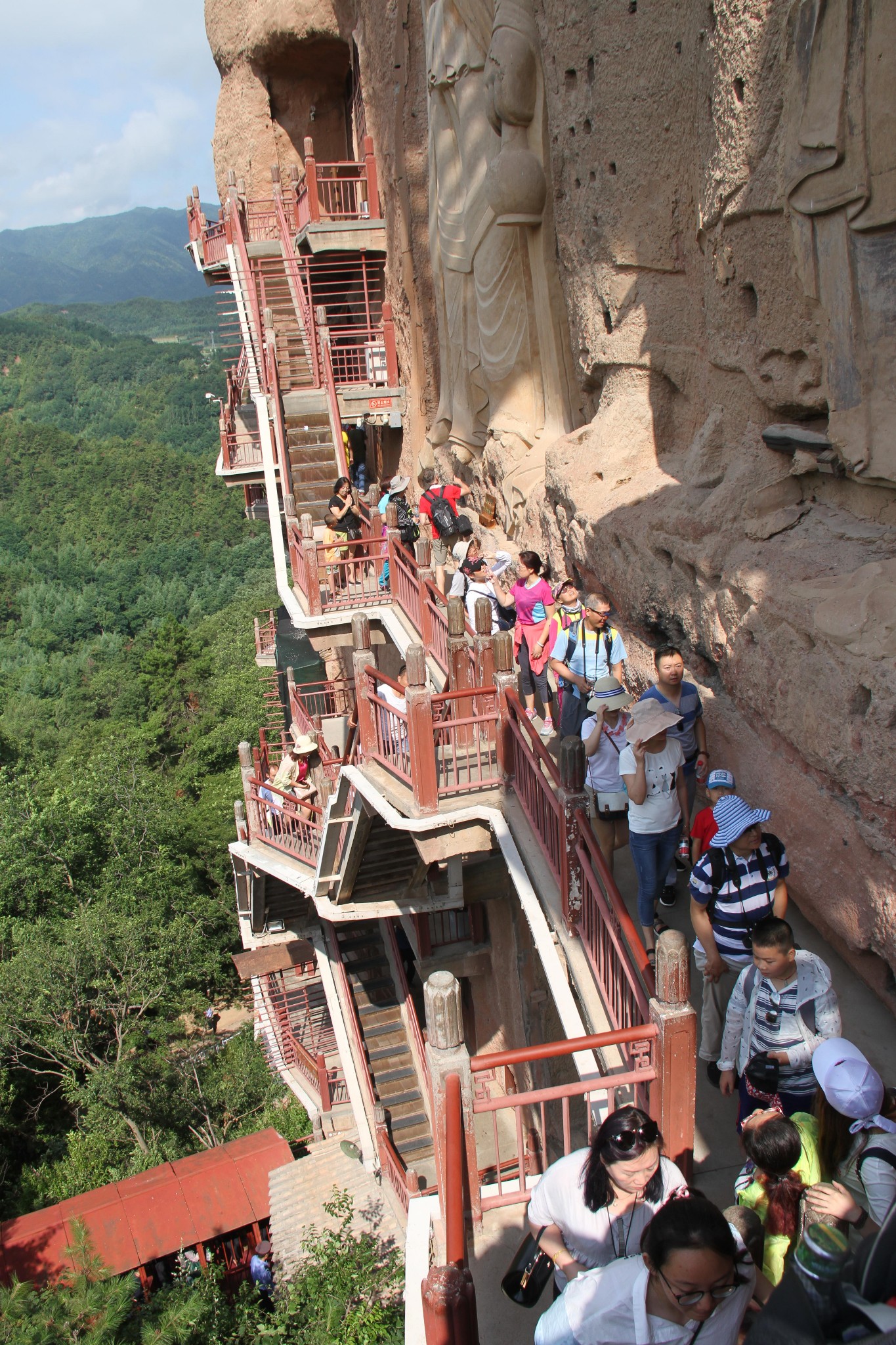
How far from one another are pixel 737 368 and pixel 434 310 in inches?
308

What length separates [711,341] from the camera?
6.46 m

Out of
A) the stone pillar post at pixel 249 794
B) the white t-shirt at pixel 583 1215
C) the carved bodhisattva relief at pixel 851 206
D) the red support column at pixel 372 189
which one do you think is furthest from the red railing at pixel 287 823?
the red support column at pixel 372 189

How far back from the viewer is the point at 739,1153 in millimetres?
3777

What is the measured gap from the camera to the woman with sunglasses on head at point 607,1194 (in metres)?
2.70

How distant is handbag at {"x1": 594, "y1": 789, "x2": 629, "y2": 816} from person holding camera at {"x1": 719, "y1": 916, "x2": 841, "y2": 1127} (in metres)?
1.81

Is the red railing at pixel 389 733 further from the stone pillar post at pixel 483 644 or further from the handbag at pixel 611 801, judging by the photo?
the handbag at pixel 611 801

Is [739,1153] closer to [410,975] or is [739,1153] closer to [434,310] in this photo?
[410,975]

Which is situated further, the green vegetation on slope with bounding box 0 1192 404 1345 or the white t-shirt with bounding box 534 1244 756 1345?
the green vegetation on slope with bounding box 0 1192 404 1345

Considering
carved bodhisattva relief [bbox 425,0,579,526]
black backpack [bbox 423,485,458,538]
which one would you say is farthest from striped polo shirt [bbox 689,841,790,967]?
black backpack [bbox 423,485,458,538]

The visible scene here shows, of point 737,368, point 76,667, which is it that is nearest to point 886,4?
point 737,368

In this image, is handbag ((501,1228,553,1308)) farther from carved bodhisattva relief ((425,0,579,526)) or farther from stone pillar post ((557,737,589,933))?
carved bodhisattva relief ((425,0,579,526))

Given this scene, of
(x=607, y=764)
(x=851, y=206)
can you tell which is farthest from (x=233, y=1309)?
(x=851, y=206)

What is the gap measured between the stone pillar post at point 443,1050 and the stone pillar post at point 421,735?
2.81 meters

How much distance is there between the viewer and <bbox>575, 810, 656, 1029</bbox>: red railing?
3.57 meters
